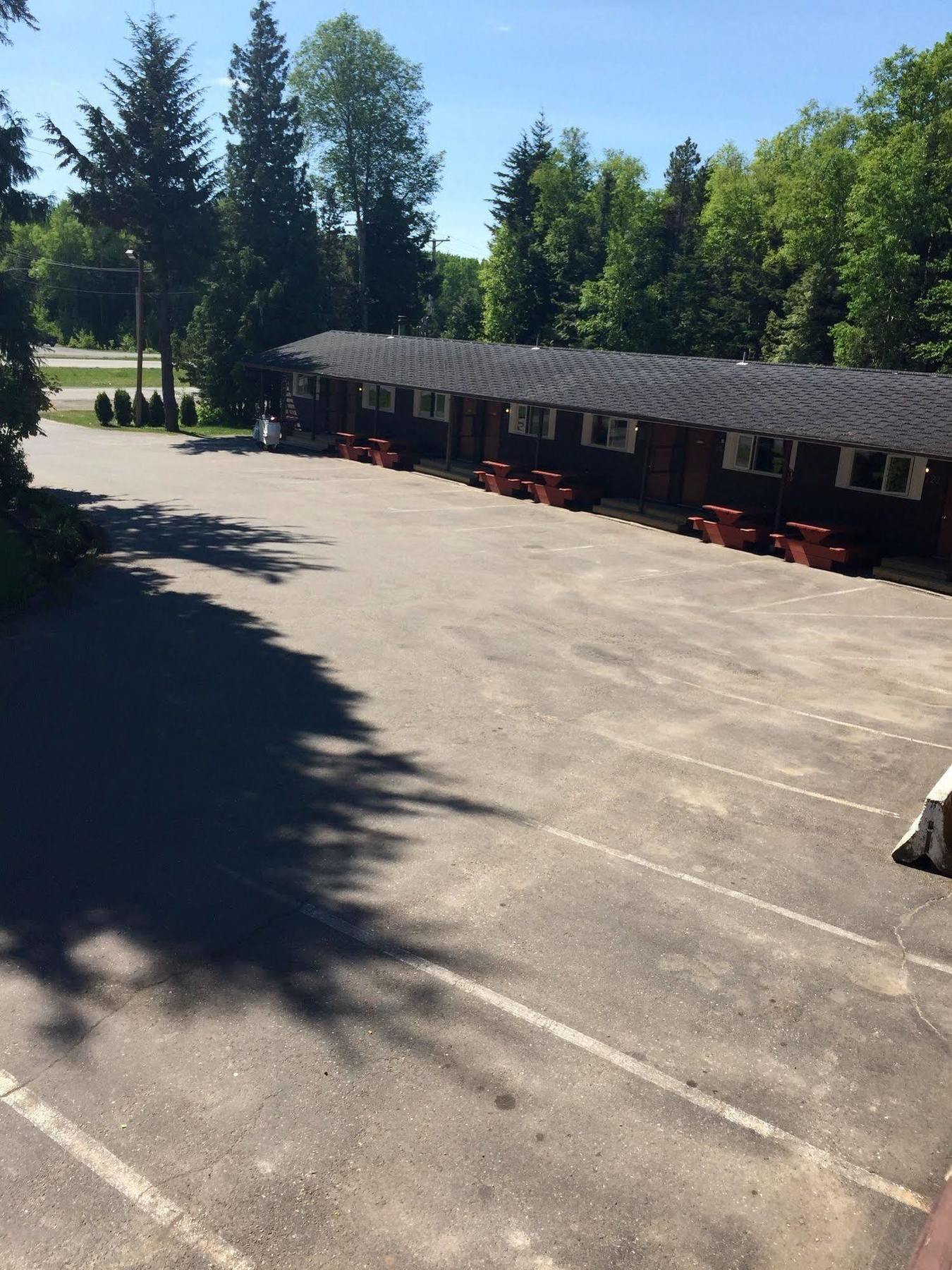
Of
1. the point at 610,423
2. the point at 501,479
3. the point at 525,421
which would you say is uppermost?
the point at 610,423

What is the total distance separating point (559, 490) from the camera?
28.5 metres

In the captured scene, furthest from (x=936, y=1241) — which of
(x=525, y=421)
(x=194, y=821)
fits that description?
(x=525, y=421)

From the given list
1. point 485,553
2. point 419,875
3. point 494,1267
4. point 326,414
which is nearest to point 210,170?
point 326,414

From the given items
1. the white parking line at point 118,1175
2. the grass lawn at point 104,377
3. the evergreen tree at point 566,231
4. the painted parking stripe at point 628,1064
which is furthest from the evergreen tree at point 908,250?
the white parking line at point 118,1175

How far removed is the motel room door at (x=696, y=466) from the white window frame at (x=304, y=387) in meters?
17.8

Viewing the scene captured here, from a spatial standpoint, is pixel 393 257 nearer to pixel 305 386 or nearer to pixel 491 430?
pixel 305 386

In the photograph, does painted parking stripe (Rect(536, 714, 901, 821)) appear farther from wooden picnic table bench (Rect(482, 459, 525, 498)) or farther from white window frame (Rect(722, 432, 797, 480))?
wooden picnic table bench (Rect(482, 459, 525, 498))

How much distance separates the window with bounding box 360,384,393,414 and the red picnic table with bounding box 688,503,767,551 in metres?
15.2

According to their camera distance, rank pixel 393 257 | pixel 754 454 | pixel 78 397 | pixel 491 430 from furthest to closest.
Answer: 1. pixel 393 257
2. pixel 78 397
3. pixel 491 430
4. pixel 754 454

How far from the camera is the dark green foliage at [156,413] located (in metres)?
44.3

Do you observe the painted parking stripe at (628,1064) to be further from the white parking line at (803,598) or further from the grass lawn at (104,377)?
the grass lawn at (104,377)

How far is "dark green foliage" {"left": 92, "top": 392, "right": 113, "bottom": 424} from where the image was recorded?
141 feet

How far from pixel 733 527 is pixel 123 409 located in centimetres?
3024

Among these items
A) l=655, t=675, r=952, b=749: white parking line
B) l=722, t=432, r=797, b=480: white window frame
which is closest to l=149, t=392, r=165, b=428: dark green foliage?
l=722, t=432, r=797, b=480: white window frame
